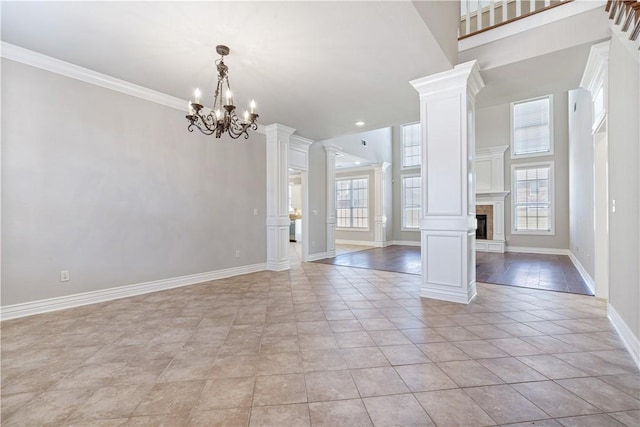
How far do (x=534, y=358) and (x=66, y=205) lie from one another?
186 inches

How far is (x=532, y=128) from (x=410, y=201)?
152 inches

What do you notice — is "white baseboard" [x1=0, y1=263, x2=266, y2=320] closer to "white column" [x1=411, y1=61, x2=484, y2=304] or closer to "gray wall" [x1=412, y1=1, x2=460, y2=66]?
"white column" [x1=411, y1=61, x2=484, y2=304]

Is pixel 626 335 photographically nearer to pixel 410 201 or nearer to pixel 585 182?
pixel 585 182

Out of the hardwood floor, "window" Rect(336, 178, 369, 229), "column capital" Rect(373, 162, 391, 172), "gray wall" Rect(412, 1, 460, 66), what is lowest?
the hardwood floor

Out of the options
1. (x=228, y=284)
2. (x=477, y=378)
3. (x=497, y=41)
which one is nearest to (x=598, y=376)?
(x=477, y=378)

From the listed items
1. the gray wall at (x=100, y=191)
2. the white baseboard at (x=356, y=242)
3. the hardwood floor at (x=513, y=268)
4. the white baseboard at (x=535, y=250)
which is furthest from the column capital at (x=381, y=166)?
the gray wall at (x=100, y=191)

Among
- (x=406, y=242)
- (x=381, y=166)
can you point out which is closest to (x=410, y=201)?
(x=406, y=242)

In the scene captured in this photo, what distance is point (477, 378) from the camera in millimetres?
1840

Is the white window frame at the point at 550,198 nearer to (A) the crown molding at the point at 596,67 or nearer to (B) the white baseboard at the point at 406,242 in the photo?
(B) the white baseboard at the point at 406,242

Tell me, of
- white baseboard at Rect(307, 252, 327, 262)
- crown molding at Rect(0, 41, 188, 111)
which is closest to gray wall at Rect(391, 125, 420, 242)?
white baseboard at Rect(307, 252, 327, 262)

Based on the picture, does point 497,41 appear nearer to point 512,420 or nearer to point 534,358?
point 534,358

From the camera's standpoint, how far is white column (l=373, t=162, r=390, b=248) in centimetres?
943

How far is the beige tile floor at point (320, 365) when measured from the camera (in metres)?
1.53

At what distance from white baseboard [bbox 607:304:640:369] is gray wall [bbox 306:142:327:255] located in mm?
4983
